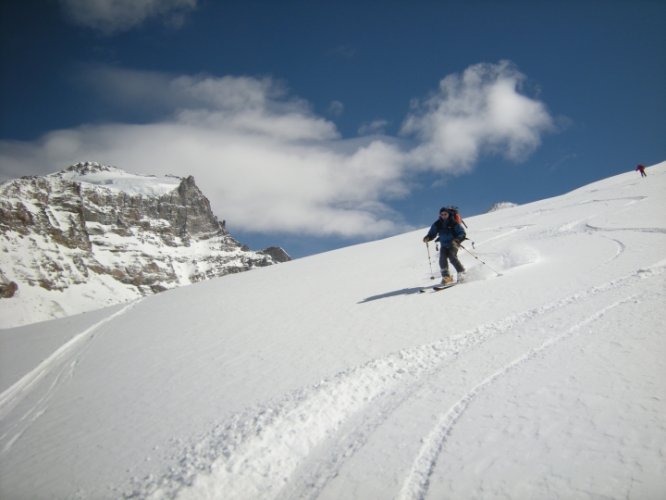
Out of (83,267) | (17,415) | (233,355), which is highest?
(83,267)

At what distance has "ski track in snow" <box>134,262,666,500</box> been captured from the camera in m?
3.73

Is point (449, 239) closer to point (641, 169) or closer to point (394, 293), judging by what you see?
point (394, 293)

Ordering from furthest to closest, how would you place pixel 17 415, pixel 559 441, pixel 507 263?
pixel 507 263
pixel 17 415
pixel 559 441

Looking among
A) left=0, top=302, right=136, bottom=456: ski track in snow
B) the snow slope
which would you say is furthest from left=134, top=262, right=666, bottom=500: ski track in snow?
left=0, top=302, right=136, bottom=456: ski track in snow

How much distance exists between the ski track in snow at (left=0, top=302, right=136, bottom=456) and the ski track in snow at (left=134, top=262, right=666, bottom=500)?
449cm

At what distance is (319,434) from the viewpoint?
4.42m

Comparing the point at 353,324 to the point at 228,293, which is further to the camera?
the point at 228,293

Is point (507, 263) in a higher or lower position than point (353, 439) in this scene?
higher

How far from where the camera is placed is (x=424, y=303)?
9195mm

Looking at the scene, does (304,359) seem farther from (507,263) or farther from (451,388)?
(507,263)

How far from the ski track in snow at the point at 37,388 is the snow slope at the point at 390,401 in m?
0.09

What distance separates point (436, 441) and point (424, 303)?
5606 millimetres

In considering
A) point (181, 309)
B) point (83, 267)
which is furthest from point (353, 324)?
point (83, 267)

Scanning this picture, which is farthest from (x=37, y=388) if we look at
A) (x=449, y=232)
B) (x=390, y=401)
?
(x=449, y=232)
